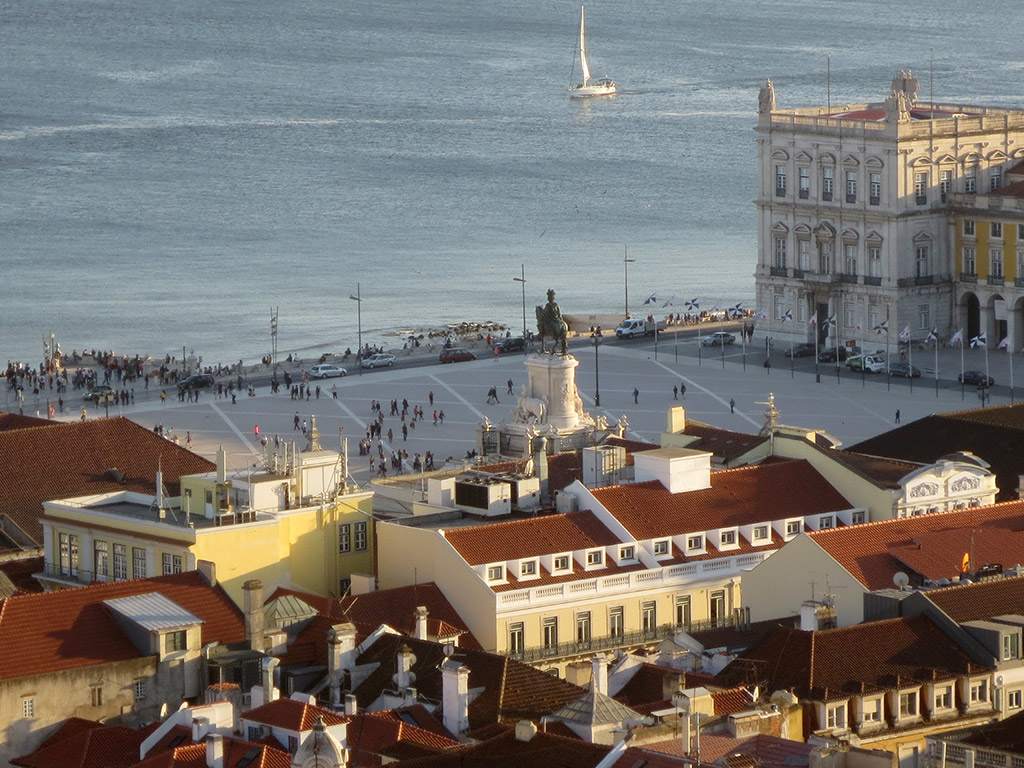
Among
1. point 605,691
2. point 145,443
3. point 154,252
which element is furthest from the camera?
point 154,252

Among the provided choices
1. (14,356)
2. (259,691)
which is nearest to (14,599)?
(259,691)

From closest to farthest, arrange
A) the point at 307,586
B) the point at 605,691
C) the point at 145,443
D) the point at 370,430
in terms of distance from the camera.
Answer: the point at 605,691, the point at 307,586, the point at 145,443, the point at 370,430

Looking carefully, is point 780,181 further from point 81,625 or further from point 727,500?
point 81,625

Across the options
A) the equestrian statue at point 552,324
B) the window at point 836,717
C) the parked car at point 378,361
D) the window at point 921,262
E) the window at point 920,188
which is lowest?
the parked car at point 378,361

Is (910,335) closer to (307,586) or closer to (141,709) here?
(307,586)

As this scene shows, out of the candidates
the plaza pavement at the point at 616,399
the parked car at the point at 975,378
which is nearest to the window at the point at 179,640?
the plaza pavement at the point at 616,399

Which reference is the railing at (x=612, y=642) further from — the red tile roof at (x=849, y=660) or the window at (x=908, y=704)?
the window at (x=908, y=704)
